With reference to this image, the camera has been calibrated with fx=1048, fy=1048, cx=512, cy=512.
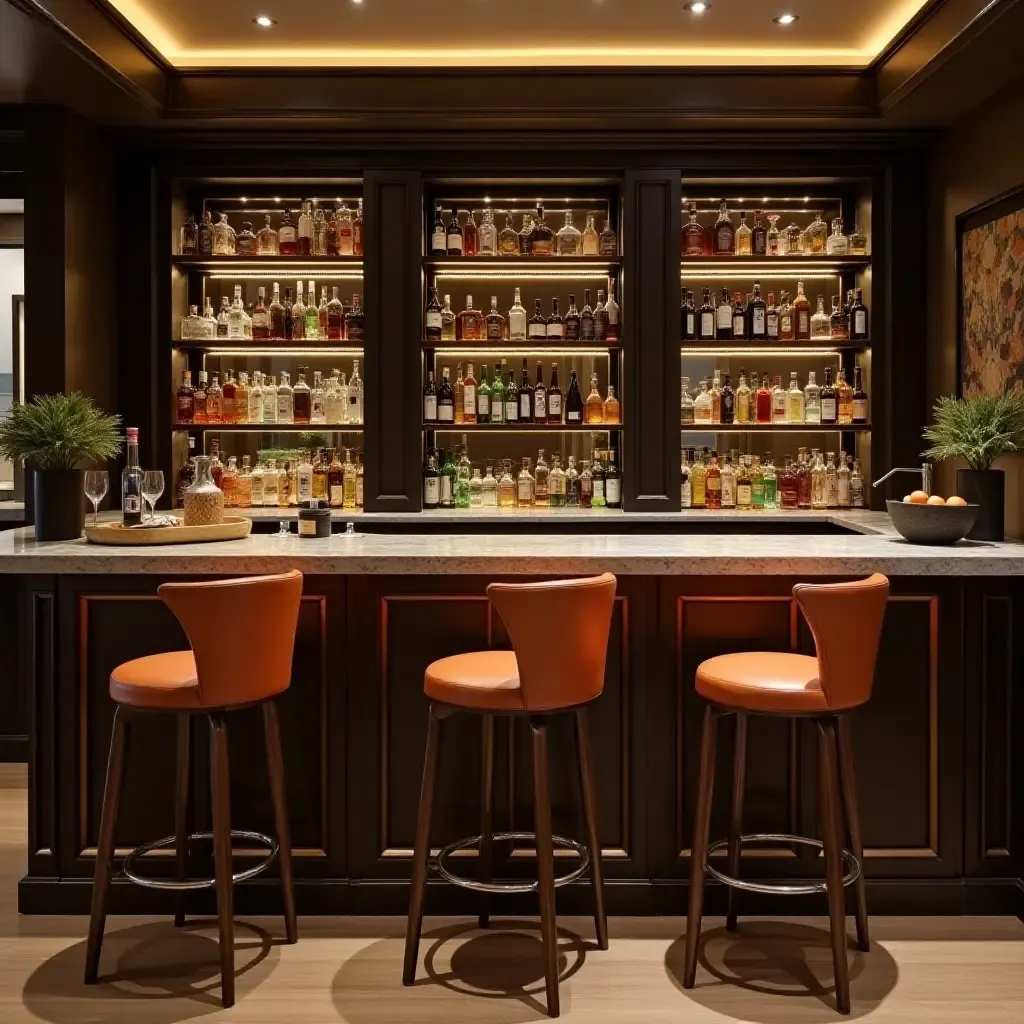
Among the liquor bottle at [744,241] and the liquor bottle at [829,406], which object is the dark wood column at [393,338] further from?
the liquor bottle at [829,406]

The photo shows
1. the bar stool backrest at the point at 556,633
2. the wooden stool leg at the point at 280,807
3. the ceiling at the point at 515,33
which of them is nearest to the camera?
the bar stool backrest at the point at 556,633

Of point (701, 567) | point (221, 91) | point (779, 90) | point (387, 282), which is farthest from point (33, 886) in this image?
point (779, 90)

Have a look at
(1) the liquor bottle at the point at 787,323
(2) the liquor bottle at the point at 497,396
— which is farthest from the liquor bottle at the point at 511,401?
(1) the liquor bottle at the point at 787,323

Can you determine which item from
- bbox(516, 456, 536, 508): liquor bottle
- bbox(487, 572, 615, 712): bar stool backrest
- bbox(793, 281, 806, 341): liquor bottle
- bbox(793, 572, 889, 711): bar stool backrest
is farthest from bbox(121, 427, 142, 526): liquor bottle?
bbox(793, 281, 806, 341): liquor bottle

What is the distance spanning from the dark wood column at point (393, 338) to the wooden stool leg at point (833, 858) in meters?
2.81

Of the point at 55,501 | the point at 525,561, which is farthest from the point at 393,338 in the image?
the point at 525,561

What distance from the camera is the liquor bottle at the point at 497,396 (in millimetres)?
5137

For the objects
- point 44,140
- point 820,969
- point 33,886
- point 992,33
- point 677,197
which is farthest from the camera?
point 677,197

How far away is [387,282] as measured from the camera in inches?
192

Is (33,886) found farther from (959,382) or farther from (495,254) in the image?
(959,382)

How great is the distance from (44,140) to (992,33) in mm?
3651

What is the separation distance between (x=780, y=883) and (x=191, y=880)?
164 centimetres

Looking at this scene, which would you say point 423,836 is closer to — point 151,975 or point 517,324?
point 151,975

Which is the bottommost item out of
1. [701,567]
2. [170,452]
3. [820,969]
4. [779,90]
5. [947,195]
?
[820,969]
